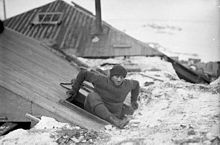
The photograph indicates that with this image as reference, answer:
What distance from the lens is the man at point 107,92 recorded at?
5574 mm

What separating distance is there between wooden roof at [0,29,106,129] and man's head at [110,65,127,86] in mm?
892

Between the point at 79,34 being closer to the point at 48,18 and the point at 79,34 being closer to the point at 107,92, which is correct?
the point at 48,18

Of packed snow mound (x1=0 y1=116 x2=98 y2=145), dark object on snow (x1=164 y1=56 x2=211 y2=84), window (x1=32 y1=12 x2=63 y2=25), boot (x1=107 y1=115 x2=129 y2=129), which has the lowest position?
dark object on snow (x1=164 y1=56 x2=211 y2=84)

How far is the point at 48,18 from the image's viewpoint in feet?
57.3

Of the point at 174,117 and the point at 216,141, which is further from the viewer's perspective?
the point at 174,117

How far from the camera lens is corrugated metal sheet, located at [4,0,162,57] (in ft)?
48.6

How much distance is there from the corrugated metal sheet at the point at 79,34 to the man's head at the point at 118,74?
28.9ft

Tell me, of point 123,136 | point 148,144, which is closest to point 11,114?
point 123,136

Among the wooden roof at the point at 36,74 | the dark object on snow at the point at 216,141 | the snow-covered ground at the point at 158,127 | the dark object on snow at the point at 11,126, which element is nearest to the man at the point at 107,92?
the wooden roof at the point at 36,74

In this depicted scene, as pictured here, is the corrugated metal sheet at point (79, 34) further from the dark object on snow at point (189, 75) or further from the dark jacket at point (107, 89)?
the dark jacket at point (107, 89)

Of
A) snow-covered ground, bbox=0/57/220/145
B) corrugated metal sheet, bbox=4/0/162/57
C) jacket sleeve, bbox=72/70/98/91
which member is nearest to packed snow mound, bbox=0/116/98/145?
snow-covered ground, bbox=0/57/220/145

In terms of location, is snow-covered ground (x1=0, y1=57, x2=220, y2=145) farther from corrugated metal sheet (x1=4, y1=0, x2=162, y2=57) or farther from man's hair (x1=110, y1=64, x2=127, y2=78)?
A: corrugated metal sheet (x1=4, y1=0, x2=162, y2=57)

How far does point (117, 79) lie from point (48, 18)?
1288 cm

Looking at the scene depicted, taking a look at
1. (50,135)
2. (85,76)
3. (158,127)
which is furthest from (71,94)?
(158,127)
